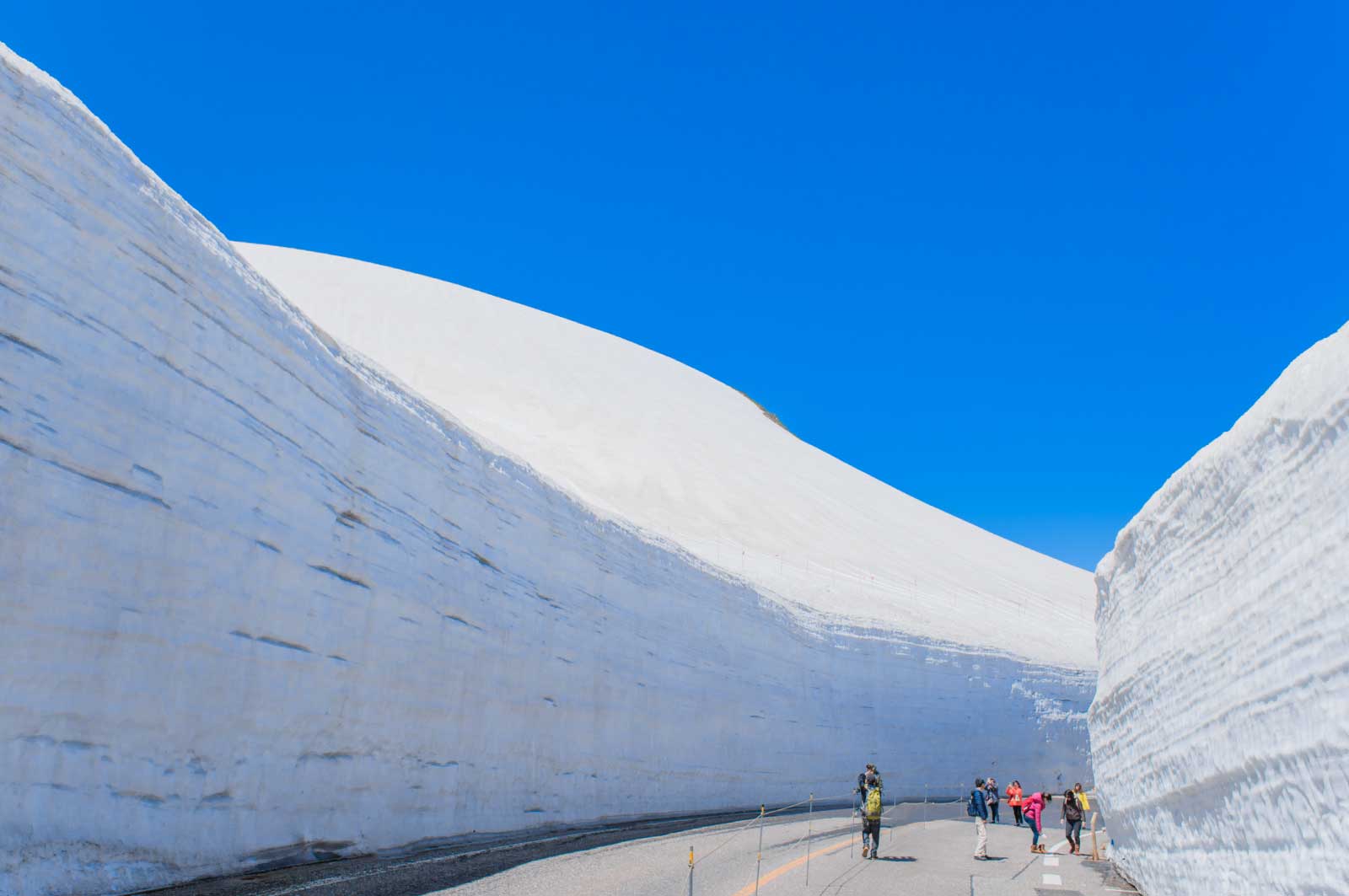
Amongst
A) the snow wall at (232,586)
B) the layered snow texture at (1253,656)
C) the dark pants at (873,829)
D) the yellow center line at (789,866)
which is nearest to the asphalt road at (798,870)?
the yellow center line at (789,866)

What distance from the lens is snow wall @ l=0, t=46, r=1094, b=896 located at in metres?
6.95

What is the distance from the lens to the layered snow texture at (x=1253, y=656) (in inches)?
221

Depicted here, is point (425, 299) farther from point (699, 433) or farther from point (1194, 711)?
point (1194, 711)

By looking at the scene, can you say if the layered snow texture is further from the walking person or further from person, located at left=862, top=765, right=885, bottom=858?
the walking person

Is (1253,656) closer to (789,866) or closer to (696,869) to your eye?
(696,869)

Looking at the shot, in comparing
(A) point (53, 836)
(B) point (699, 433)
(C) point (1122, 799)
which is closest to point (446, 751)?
(A) point (53, 836)

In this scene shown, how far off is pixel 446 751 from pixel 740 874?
3.67 metres

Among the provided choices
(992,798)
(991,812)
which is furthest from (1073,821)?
(991,812)

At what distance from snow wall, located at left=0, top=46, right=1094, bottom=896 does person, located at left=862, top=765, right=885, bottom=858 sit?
4.09 metres

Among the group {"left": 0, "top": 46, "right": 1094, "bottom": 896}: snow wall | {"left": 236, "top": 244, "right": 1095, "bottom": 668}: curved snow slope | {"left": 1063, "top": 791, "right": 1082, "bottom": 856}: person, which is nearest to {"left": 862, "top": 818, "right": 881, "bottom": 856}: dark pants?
{"left": 1063, "top": 791, "right": 1082, "bottom": 856}: person

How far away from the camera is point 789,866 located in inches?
429

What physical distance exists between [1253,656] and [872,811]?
6346 millimetres

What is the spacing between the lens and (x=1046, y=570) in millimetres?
51906

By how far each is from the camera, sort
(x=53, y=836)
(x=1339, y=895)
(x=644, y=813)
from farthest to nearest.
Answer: (x=644, y=813) < (x=53, y=836) < (x=1339, y=895)
